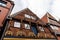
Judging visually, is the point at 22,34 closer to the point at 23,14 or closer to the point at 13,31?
the point at 13,31

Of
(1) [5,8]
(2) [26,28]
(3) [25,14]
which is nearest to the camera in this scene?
(2) [26,28]

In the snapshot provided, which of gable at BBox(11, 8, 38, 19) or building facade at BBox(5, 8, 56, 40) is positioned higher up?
gable at BBox(11, 8, 38, 19)

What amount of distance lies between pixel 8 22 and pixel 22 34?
2.44 m

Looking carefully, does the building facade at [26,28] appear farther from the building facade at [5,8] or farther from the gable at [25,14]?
the building facade at [5,8]

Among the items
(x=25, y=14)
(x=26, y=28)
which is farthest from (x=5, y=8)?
(x=26, y=28)

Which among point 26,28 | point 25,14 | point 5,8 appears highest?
point 5,8

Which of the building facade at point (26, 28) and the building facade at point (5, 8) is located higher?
Answer: the building facade at point (5, 8)

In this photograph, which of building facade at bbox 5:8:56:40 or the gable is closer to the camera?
building facade at bbox 5:8:56:40

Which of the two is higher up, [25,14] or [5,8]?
[5,8]

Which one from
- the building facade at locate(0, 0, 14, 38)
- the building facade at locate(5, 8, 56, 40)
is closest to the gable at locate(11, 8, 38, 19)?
the building facade at locate(5, 8, 56, 40)

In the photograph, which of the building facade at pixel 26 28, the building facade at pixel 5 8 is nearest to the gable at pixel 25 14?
the building facade at pixel 26 28

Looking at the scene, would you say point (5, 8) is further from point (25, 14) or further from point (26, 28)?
point (26, 28)

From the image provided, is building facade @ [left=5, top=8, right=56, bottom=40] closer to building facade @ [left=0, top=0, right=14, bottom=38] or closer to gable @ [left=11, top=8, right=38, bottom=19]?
gable @ [left=11, top=8, right=38, bottom=19]

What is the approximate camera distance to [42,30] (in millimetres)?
20500
